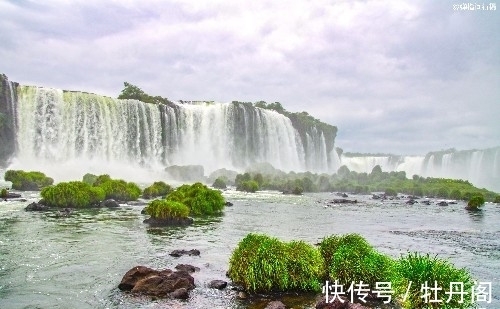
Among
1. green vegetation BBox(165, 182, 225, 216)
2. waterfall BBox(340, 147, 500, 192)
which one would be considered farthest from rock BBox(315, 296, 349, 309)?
waterfall BBox(340, 147, 500, 192)

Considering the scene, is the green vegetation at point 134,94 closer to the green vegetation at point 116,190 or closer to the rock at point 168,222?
the green vegetation at point 116,190

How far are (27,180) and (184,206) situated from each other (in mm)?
33418

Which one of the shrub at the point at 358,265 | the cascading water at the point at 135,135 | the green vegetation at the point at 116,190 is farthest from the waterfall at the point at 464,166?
the shrub at the point at 358,265

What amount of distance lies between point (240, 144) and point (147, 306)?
11081cm

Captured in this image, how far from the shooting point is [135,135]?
311 ft

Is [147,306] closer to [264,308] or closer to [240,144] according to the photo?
[264,308]

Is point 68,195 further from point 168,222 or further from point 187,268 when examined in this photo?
point 187,268

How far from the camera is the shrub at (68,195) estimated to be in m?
42.7

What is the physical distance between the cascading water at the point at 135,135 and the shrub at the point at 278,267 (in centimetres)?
6554

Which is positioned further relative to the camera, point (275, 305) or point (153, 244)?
point (153, 244)

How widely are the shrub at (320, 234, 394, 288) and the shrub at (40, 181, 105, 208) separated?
108 ft

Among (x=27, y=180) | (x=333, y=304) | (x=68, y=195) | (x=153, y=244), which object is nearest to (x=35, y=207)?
(x=68, y=195)

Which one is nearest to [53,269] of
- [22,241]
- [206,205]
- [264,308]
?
[22,241]

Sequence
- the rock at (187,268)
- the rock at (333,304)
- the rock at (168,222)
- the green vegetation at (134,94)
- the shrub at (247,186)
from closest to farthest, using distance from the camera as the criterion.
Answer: the rock at (333,304), the rock at (187,268), the rock at (168,222), the shrub at (247,186), the green vegetation at (134,94)
